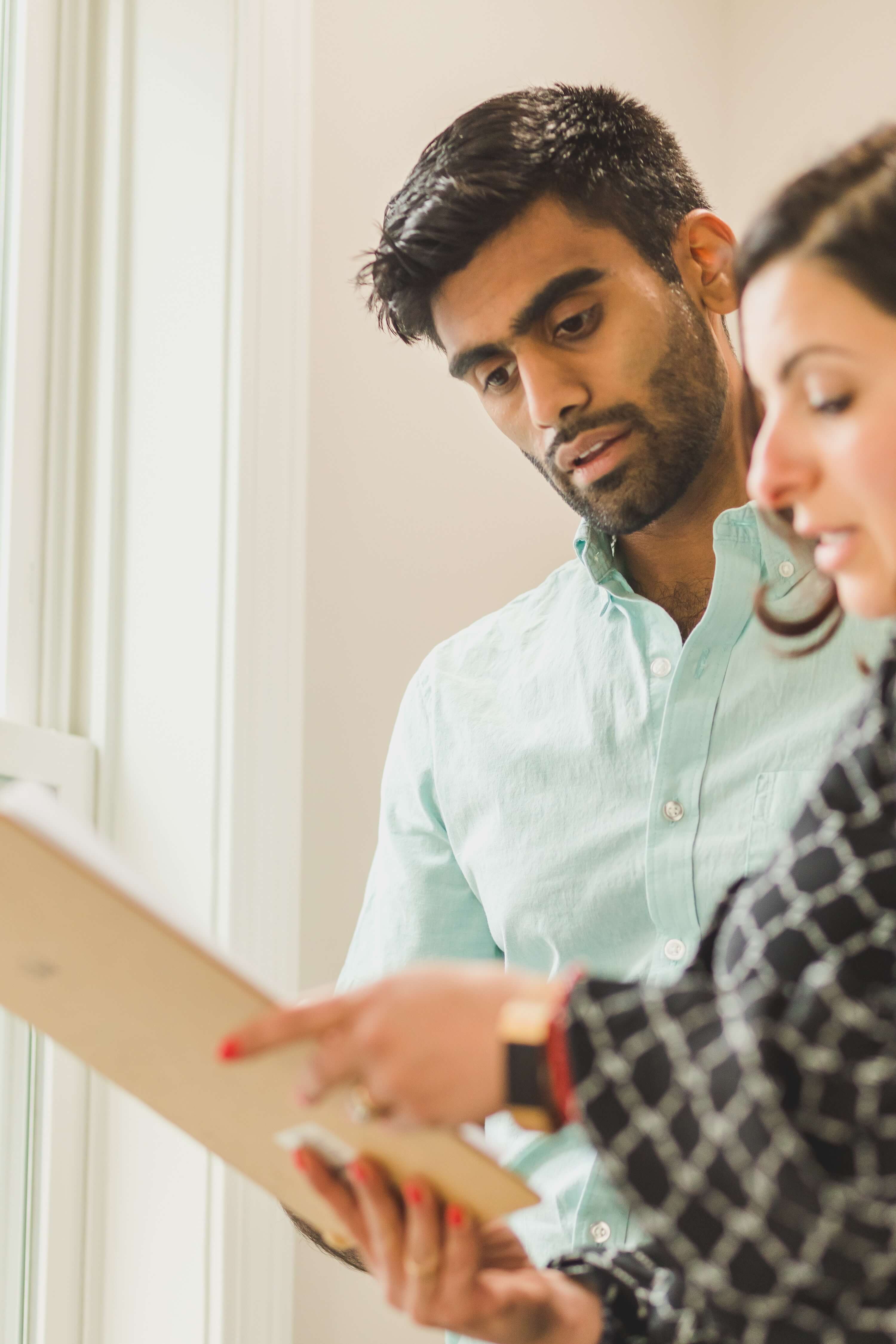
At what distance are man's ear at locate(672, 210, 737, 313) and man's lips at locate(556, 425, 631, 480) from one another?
0.67 ft

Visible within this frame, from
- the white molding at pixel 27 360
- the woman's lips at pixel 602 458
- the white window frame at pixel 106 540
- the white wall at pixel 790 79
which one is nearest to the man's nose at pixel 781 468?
the woman's lips at pixel 602 458

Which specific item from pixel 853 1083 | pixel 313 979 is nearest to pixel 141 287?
pixel 313 979

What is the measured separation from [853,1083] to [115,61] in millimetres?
1548

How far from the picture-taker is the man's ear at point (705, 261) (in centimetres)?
149

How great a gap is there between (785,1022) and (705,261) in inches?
42.2

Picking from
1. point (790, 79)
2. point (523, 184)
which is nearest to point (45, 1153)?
point (523, 184)

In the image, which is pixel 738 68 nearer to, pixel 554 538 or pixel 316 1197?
pixel 554 538

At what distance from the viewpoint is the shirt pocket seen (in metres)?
1.19

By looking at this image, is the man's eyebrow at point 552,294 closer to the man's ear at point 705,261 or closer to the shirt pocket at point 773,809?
the man's ear at point 705,261

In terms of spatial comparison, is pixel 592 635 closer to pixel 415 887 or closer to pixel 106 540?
pixel 415 887

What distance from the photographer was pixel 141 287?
168 centimetres

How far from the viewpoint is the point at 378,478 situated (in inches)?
71.1

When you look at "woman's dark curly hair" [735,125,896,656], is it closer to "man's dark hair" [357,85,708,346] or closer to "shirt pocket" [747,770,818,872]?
"shirt pocket" [747,770,818,872]

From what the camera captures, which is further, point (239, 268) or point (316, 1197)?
point (239, 268)
